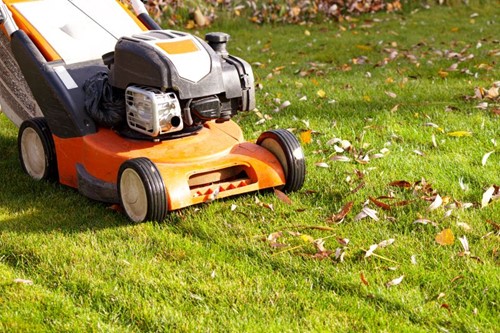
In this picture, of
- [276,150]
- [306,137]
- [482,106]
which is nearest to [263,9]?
[482,106]

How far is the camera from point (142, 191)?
375cm

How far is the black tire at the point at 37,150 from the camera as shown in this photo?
14.4 feet

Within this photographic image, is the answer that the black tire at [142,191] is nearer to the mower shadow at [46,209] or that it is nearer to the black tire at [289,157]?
the mower shadow at [46,209]

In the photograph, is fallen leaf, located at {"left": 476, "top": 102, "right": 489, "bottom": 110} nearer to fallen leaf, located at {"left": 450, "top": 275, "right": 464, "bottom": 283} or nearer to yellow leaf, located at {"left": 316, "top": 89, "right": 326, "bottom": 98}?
yellow leaf, located at {"left": 316, "top": 89, "right": 326, "bottom": 98}

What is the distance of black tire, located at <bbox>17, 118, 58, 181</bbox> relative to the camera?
438 cm

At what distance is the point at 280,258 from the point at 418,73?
3.68m

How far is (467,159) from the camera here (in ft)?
14.9

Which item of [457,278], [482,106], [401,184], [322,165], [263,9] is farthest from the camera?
[263,9]

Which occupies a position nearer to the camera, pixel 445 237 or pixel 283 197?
pixel 445 237

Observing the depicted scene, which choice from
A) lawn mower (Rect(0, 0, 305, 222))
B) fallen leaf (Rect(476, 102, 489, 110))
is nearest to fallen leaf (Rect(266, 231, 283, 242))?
lawn mower (Rect(0, 0, 305, 222))

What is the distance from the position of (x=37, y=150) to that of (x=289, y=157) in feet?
4.59

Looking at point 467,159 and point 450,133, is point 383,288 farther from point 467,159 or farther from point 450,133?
point 450,133

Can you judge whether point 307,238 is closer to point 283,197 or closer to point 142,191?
point 283,197

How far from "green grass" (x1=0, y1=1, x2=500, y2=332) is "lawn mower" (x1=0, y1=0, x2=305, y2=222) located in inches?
4.8
